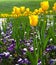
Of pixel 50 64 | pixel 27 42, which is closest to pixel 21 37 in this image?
pixel 27 42

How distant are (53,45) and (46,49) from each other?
190 millimetres

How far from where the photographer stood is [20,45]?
394cm

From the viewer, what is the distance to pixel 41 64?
117 inches

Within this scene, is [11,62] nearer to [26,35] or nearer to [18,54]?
[18,54]

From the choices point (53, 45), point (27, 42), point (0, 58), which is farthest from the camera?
point (27, 42)

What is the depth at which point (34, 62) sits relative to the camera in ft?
9.86

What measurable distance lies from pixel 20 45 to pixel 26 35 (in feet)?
2.15

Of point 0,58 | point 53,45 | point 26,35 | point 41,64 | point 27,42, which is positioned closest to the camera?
point 41,64

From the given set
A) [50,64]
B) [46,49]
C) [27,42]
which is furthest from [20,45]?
[50,64]

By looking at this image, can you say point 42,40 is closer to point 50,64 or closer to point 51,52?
point 51,52

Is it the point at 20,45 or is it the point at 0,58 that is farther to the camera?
the point at 20,45

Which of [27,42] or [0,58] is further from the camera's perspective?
[27,42]

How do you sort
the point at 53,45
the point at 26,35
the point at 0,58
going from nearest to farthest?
the point at 0,58
the point at 53,45
the point at 26,35

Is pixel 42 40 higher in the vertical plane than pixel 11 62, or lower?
higher
